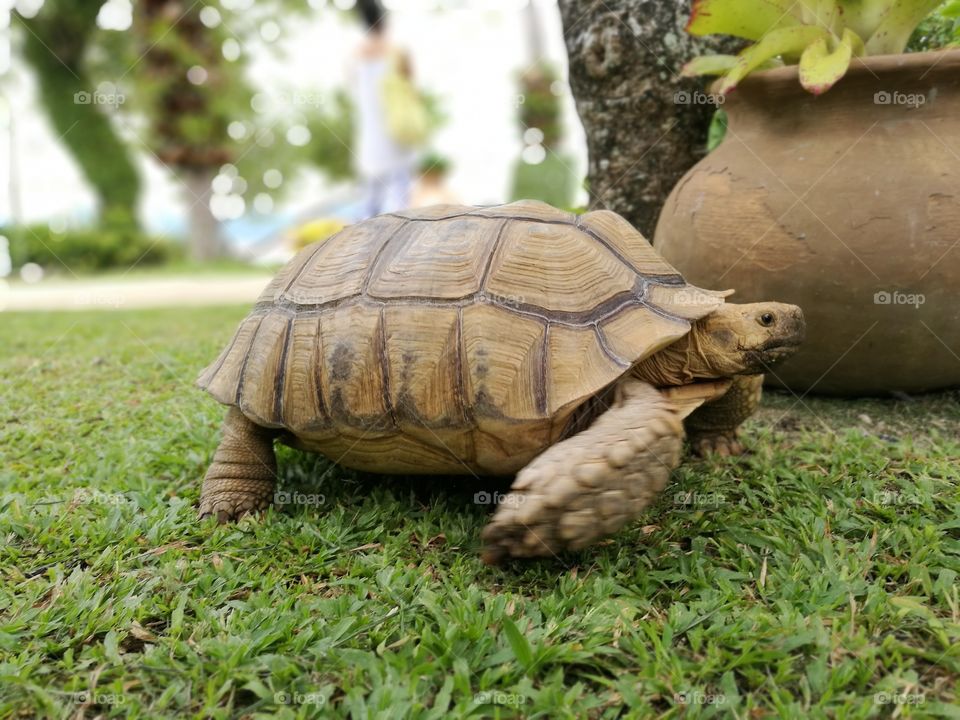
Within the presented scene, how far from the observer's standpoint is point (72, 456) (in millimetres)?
3070

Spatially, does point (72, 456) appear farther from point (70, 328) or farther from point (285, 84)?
point (285, 84)

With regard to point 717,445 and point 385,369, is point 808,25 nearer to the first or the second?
point 717,445

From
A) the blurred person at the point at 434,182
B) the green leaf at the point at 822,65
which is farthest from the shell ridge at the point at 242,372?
the blurred person at the point at 434,182

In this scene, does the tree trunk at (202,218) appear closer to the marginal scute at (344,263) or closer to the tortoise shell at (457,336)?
the marginal scute at (344,263)

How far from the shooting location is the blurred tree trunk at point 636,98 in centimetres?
372

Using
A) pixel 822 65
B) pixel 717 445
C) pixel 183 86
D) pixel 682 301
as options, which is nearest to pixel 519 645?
pixel 682 301

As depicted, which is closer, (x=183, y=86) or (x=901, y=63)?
(x=901, y=63)

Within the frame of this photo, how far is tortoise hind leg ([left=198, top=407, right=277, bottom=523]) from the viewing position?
8.18 feet

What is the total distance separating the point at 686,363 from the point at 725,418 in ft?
1.64

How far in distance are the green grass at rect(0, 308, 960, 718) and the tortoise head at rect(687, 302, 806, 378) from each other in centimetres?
48

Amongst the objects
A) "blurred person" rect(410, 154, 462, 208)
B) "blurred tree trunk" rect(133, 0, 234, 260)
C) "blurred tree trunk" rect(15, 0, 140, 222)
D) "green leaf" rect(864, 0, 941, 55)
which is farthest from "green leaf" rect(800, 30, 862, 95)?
"blurred tree trunk" rect(15, 0, 140, 222)

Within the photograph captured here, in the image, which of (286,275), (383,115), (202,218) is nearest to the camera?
(286,275)

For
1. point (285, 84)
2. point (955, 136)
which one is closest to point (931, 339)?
point (955, 136)

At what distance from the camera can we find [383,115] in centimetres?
1015
